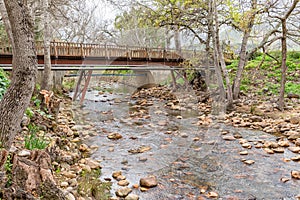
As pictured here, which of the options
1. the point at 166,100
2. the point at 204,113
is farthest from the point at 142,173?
the point at 166,100

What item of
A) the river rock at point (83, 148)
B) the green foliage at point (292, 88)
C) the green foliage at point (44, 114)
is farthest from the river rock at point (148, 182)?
the green foliage at point (292, 88)

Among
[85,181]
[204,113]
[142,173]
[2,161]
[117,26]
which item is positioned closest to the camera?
[2,161]


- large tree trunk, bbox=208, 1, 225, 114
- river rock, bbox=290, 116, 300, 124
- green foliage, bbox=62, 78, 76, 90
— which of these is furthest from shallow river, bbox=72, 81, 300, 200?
green foliage, bbox=62, 78, 76, 90

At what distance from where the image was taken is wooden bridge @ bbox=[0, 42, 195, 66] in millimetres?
9394

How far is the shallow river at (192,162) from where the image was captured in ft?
12.7

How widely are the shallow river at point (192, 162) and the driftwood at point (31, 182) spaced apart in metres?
1.29

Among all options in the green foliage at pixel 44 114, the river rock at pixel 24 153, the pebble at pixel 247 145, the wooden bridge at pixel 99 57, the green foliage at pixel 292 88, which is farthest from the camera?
the green foliage at pixel 292 88

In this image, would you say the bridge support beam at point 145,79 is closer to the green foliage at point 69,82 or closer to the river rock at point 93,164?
the green foliage at point 69,82

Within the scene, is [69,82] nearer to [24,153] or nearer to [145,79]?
[145,79]

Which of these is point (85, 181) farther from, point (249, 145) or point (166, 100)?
point (166, 100)

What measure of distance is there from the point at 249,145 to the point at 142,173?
276 cm

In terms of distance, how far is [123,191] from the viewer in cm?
377

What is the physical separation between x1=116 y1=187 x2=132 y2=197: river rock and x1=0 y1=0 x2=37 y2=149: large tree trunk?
180 centimetres

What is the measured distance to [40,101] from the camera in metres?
6.82
